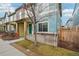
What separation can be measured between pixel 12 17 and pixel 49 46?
2.81 feet

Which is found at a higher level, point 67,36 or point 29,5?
point 29,5

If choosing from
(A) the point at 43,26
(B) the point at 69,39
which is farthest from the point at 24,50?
(B) the point at 69,39

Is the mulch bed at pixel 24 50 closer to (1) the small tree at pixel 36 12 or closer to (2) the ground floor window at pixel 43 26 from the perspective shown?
(1) the small tree at pixel 36 12

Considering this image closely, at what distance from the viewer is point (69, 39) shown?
3.99m

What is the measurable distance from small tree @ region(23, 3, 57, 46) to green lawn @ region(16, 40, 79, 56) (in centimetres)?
10

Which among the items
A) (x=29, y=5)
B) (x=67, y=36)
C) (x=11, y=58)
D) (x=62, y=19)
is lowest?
(x=11, y=58)

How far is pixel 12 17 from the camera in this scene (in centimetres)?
A: 417

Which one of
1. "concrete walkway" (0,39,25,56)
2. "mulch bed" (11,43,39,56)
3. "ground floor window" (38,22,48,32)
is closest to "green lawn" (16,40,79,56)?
"mulch bed" (11,43,39,56)

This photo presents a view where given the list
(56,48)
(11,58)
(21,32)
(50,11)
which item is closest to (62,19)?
(50,11)

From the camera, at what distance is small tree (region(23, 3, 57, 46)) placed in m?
4.04

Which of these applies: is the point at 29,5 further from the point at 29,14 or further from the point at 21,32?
the point at 21,32

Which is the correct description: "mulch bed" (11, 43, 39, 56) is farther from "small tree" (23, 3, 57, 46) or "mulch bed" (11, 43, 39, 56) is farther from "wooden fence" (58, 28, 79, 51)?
"wooden fence" (58, 28, 79, 51)

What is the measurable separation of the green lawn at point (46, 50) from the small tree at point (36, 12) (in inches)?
4.1

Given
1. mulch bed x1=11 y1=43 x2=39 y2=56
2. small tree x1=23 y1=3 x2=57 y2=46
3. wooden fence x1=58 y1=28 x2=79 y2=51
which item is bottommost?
mulch bed x1=11 y1=43 x2=39 y2=56
